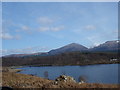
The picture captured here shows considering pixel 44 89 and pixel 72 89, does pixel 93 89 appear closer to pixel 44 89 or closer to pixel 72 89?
pixel 72 89

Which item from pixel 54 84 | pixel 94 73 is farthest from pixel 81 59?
pixel 54 84

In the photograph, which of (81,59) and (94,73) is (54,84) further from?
(81,59)

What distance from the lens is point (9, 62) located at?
410 ft

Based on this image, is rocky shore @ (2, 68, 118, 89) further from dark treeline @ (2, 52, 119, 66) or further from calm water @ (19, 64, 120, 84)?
dark treeline @ (2, 52, 119, 66)

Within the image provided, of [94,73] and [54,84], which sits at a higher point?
[54,84]

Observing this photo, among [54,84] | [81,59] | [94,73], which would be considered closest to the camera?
[54,84]

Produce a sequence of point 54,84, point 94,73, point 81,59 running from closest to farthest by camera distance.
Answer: point 54,84 → point 94,73 → point 81,59

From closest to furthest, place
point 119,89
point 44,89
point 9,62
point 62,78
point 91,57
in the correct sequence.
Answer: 1. point 119,89
2. point 44,89
3. point 62,78
4. point 91,57
5. point 9,62

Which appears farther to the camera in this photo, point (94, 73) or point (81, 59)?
point (81, 59)

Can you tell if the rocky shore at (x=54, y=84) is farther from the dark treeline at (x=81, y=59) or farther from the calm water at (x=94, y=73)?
the dark treeline at (x=81, y=59)

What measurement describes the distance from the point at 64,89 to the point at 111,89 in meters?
2.04

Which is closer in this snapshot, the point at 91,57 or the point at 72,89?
the point at 72,89

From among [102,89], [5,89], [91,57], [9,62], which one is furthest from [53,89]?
[9,62]

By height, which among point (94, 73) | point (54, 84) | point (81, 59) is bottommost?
point (94, 73)
